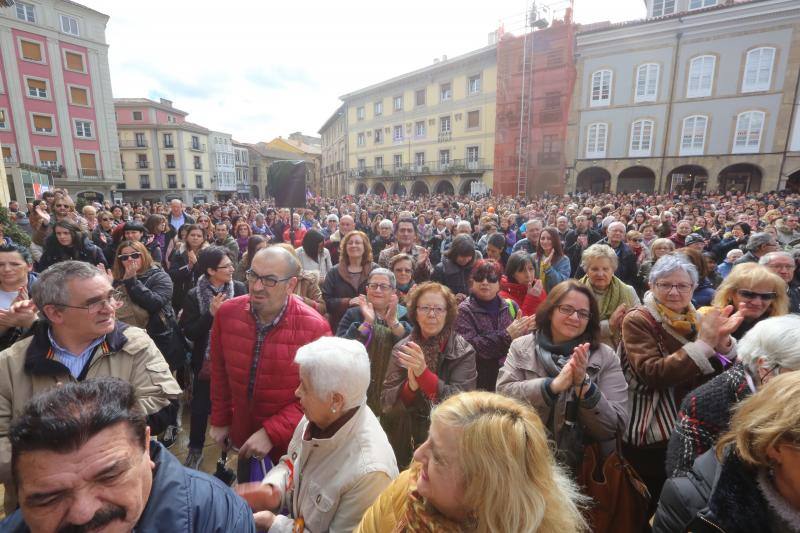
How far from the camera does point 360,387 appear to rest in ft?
5.30

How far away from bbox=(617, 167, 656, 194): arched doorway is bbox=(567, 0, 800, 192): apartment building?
63 millimetres

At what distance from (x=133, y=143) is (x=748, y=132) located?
179 ft

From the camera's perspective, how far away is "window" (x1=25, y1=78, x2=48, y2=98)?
26188 millimetres

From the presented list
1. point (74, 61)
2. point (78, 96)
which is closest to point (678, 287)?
point (78, 96)

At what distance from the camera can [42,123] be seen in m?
27.1

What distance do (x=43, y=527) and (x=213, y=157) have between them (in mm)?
54547

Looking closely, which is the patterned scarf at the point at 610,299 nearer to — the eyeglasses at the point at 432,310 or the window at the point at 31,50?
the eyeglasses at the point at 432,310

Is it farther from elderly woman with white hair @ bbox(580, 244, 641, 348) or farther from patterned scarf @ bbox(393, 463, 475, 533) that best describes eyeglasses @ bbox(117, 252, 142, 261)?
elderly woman with white hair @ bbox(580, 244, 641, 348)

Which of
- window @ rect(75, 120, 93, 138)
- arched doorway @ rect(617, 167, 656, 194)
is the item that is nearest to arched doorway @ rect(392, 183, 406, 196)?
arched doorway @ rect(617, 167, 656, 194)

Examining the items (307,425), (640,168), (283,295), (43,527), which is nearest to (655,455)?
(307,425)

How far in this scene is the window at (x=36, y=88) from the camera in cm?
→ 2619

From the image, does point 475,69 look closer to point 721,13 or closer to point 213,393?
point 721,13

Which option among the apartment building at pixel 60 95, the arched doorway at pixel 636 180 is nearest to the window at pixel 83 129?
the apartment building at pixel 60 95

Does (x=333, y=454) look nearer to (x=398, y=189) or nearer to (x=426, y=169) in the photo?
(x=426, y=169)
